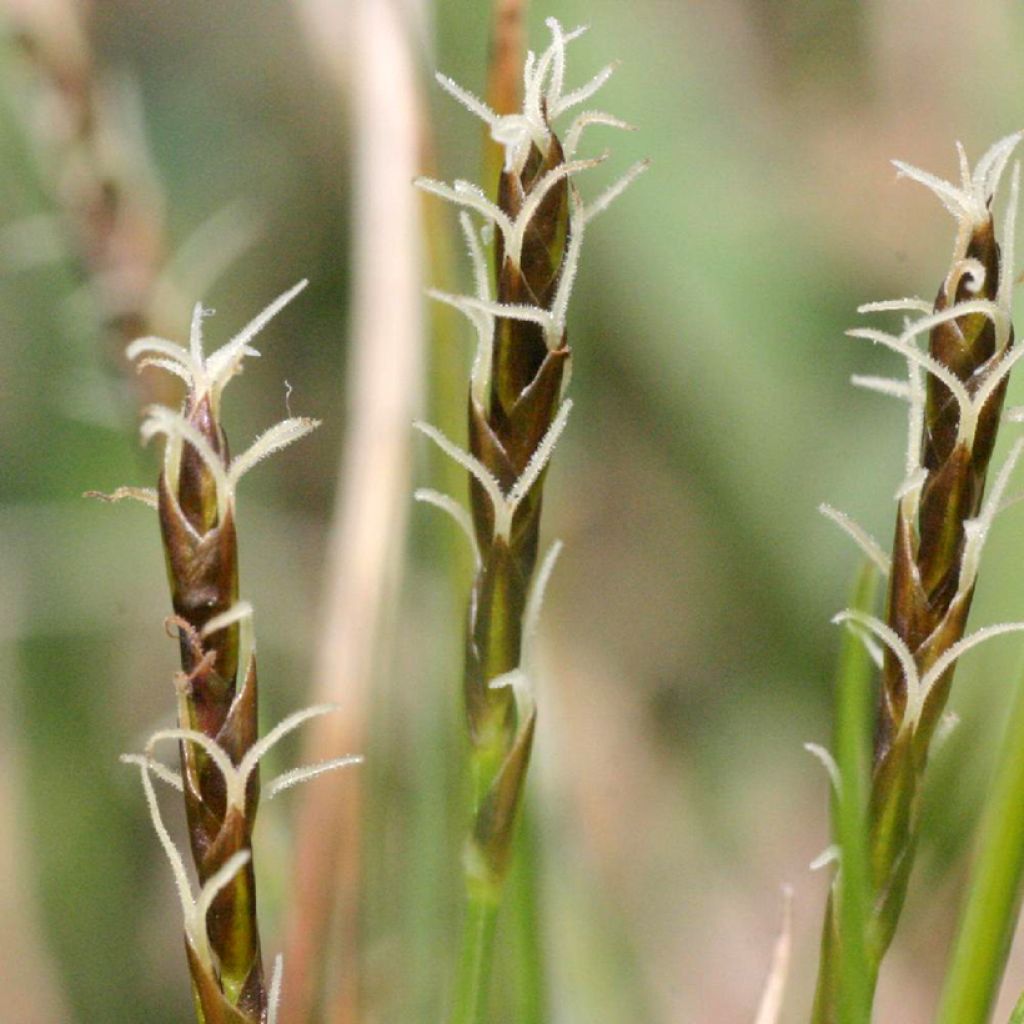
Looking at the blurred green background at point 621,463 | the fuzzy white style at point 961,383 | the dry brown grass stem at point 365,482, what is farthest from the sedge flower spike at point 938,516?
the blurred green background at point 621,463

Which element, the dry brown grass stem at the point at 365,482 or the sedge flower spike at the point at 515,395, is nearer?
the sedge flower spike at the point at 515,395

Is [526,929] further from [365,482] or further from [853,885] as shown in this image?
[365,482]

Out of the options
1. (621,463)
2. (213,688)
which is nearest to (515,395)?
(213,688)

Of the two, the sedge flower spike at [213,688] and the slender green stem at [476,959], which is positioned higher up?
the sedge flower spike at [213,688]

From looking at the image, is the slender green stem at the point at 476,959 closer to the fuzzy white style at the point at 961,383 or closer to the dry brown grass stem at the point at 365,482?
the fuzzy white style at the point at 961,383

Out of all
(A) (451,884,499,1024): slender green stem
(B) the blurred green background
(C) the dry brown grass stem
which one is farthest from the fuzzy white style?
(B) the blurred green background

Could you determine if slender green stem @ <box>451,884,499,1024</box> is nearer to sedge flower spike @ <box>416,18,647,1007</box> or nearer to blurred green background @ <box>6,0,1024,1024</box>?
→ sedge flower spike @ <box>416,18,647,1007</box>
